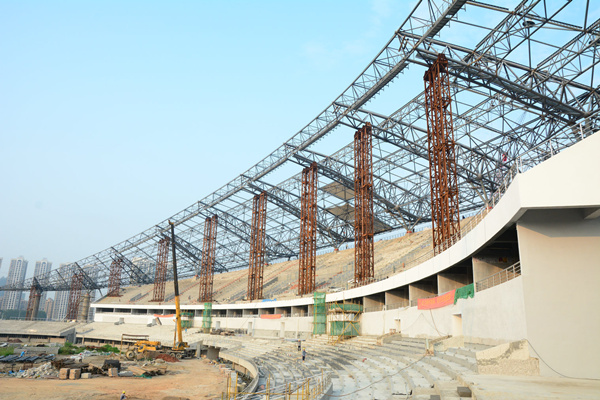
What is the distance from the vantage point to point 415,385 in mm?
13922

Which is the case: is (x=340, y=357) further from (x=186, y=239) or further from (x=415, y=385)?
(x=186, y=239)

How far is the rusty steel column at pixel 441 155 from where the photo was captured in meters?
28.4

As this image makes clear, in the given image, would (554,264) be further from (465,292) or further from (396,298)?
(396,298)

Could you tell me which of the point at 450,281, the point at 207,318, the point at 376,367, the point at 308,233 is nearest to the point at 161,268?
the point at 207,318

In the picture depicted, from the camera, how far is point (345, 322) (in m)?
35.6

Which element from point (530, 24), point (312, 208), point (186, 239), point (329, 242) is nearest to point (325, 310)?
point (312, 208)

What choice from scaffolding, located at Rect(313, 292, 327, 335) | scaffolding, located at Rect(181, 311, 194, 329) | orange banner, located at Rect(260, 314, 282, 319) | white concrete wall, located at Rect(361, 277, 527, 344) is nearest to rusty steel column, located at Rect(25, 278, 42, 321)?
scaffolding, located at Rect(181, 311, 194, 329)

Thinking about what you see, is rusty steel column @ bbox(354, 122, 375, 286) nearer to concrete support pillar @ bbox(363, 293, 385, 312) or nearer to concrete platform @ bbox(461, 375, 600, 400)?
concrete support pillar @ bbox(363, 293, 385, 312)

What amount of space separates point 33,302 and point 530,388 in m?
116

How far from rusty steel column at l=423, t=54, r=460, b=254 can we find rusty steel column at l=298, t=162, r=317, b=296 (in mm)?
22179

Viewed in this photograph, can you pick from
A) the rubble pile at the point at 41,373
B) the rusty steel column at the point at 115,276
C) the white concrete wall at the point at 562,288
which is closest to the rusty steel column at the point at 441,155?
the white concrete wall at the point at 562,288

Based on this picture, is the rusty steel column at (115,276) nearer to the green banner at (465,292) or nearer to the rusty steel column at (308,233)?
the rusty steel column at (308,233)

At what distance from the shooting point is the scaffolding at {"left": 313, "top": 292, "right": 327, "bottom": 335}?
39.5 m

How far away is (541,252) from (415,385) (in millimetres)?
5845
